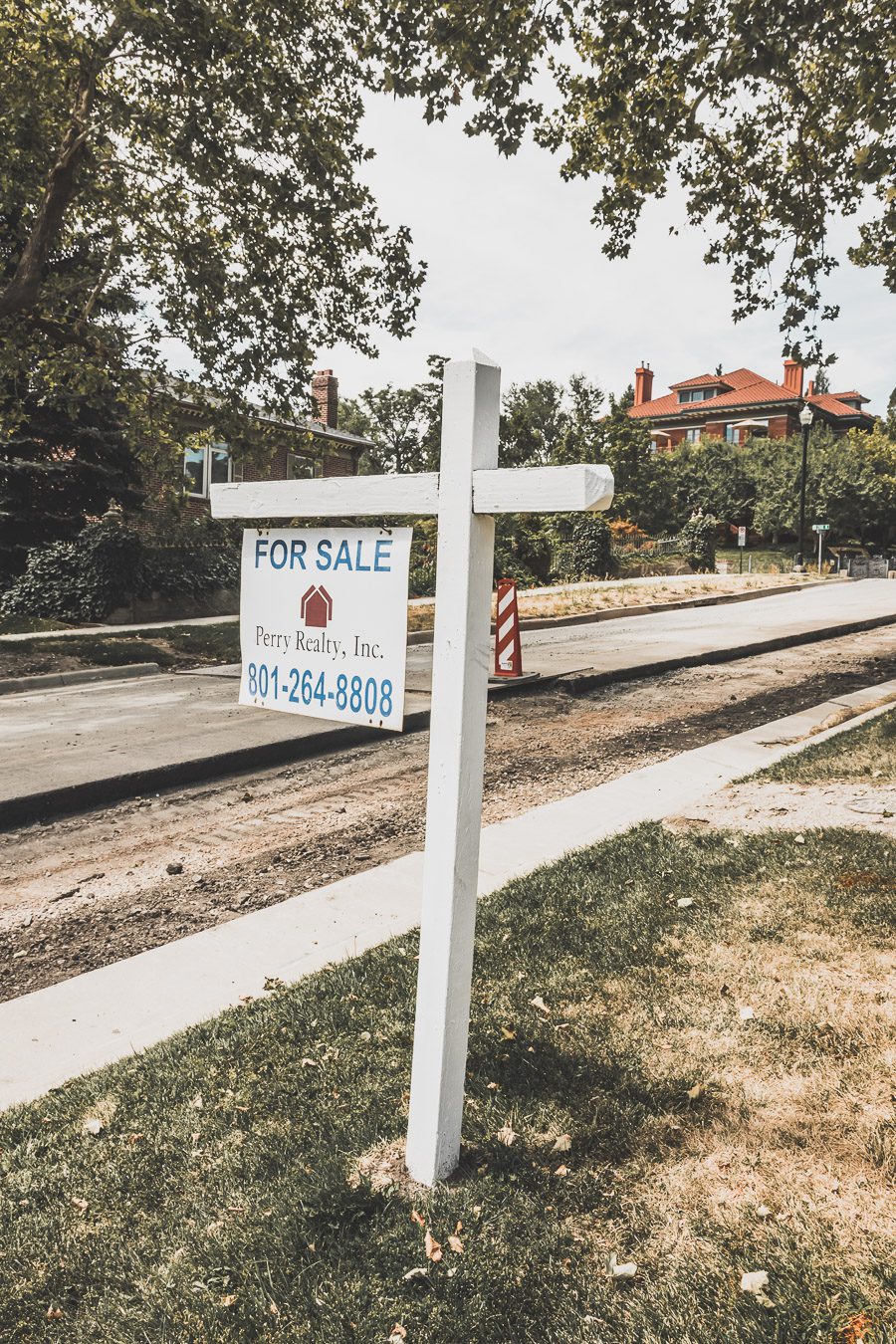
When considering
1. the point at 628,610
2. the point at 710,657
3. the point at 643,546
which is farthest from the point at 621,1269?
the point at 643,546

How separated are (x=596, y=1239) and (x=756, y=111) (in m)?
12.3

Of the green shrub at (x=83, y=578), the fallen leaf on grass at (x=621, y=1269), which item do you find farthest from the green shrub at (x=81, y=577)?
the fallen leaf on grass at (x=621, y=1269)

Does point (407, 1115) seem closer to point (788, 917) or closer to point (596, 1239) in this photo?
point (596, 1239)

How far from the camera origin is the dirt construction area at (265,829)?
14.6ft

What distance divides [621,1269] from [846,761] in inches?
200

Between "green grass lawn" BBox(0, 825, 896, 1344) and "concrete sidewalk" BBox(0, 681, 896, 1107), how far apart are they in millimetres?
203

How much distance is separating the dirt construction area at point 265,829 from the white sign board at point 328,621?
2188 mm

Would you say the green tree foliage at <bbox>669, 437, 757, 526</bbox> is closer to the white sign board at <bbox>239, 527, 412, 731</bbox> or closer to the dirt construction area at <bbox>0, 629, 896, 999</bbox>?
the dirt construction area at <bbox>0, 629, 896, 999</bbox>

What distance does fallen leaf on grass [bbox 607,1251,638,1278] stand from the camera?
6.75 ft

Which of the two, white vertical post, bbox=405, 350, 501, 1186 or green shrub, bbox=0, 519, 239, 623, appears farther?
green shrub, bbox=0, 519, 239, 623

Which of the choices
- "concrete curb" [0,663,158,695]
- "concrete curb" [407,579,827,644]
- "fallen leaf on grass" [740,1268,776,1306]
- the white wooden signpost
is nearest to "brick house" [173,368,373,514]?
"concrete curb" [0,663,158,695]

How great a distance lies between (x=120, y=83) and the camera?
37.8 ft

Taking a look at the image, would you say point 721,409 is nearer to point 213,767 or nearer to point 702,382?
point 702,382

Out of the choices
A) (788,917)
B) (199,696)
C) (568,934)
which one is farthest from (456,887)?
(199,696)
